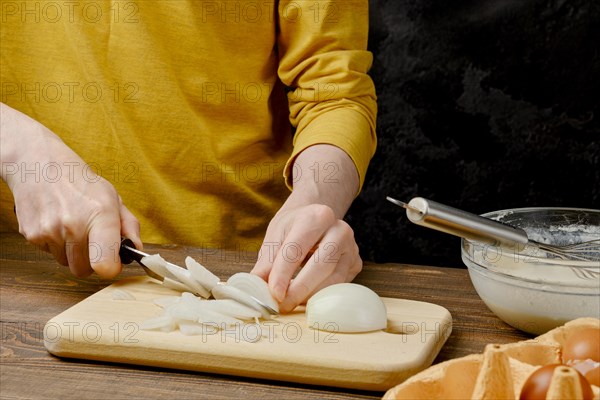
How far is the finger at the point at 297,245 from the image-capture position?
3.87 ft

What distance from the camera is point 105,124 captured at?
70.0 inches

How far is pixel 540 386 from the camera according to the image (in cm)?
76

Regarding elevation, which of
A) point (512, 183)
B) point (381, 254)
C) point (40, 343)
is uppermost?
point (40, 343)

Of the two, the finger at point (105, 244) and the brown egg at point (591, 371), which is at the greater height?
the brown egg at point (591, 371)

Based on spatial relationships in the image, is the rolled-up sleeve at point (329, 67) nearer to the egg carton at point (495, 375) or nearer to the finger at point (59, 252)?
the finger at point (59, 252)

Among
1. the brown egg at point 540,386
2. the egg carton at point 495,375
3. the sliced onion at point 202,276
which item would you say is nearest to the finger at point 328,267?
the sliced onion at point 202,276

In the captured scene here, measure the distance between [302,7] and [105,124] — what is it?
0.51 metres

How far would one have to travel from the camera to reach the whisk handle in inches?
38.8

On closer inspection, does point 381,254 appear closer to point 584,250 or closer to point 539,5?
point 539,5

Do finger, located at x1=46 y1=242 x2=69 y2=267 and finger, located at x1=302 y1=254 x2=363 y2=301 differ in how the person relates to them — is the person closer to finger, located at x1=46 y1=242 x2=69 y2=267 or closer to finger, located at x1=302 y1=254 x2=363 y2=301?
finger, located at x1=302 y1=254 x2=363 y2=301

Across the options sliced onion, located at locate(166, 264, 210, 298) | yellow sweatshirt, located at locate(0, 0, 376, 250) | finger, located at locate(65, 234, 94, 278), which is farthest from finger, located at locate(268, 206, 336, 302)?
yellow sweatshirt, located at locate(0, 0, 376, 250)

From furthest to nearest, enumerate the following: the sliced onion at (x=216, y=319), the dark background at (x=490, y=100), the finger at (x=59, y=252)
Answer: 1. the dark background at (x=490, y=100)
2. the finger at (x=59, y=252)
3. the sliced onion at (x=216, y=319)

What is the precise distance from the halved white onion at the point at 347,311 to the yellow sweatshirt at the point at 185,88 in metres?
0.62

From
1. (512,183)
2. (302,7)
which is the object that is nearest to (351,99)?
(302,7)
